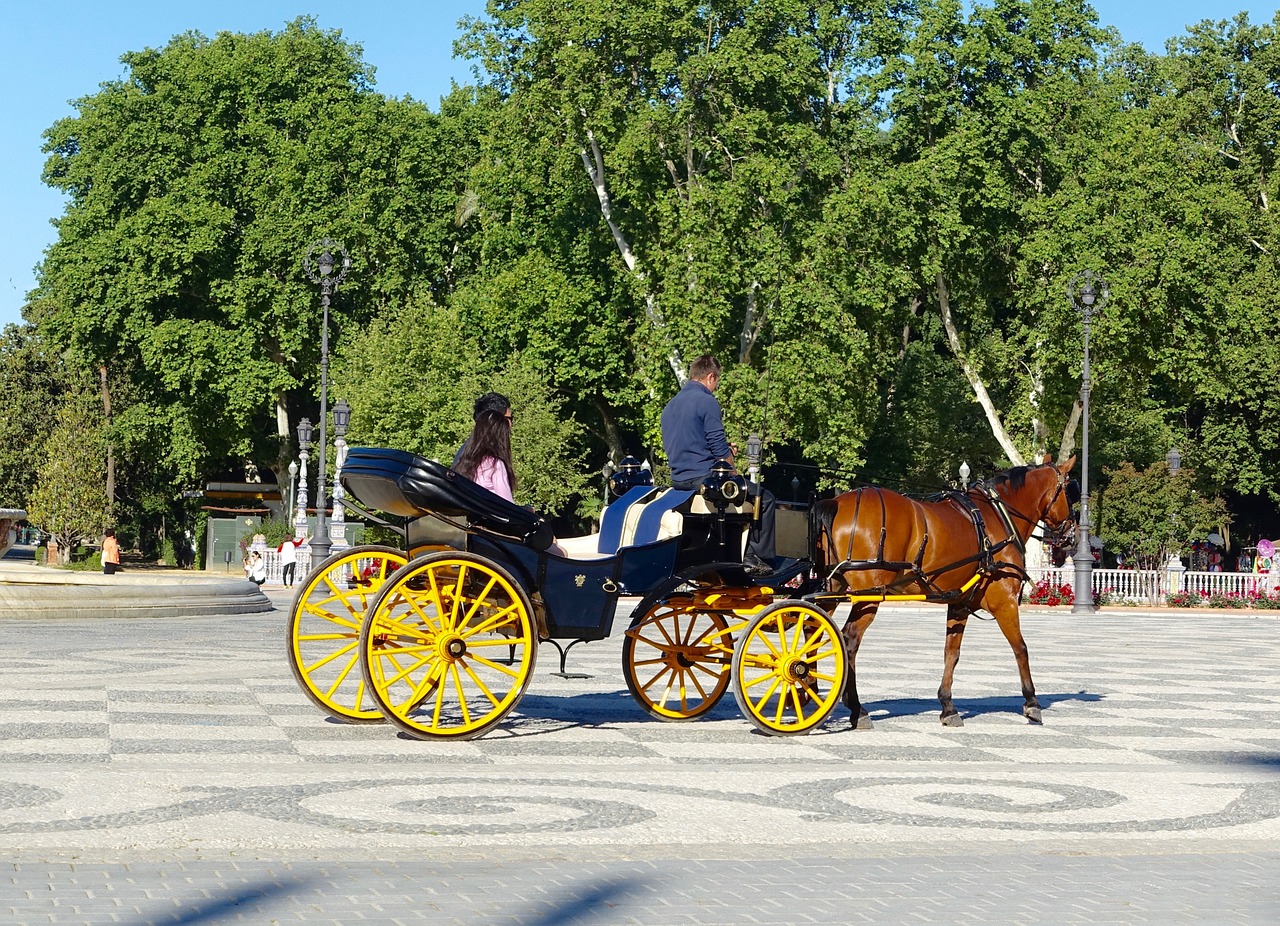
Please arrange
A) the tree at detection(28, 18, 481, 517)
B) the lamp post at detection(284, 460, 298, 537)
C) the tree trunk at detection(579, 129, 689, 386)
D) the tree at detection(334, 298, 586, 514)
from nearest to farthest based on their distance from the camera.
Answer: the tree trunk at detection(579, 129, 689, 386)
the tree at detection(334, 298, 586, 514)
the tree at detection(28, 18, 481, 517)
the lamp post at detection(284, 460, 298, 537)

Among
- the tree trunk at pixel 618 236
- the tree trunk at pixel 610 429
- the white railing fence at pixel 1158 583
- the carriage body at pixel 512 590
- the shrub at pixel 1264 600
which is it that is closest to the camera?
the carriage body at pixel 512 590

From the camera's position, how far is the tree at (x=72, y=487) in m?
59.2

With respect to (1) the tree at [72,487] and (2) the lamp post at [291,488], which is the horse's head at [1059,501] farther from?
(1) the tree at [72,487]

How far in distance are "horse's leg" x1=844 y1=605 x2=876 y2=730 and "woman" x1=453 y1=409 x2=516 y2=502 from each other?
268 cm

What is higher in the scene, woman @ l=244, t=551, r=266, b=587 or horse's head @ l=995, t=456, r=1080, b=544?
horse's head @ l=995, t=456, r=1080, b=544

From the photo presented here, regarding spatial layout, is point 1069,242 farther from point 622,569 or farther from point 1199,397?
point 622,569

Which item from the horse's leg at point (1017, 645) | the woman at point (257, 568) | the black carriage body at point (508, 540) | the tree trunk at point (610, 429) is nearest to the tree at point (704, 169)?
the tree trunk at point (610, 429)

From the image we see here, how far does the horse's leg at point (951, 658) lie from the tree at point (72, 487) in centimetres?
5132

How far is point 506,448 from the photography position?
1149cm

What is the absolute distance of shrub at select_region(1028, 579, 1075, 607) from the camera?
4431 centimetres

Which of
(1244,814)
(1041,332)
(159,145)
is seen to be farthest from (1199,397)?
(1244,814)

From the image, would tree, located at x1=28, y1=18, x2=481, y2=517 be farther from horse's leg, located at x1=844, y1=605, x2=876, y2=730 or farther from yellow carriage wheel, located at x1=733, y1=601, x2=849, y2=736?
yellow carriage wheel, located at x1=733, y1=601, x2=849, y2=736

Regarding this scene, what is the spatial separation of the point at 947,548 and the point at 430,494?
4.18 metres

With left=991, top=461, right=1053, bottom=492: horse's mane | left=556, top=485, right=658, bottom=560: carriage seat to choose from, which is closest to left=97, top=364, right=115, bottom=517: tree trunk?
left=991, top=461, right=1053, bottom=492: horse's mane
